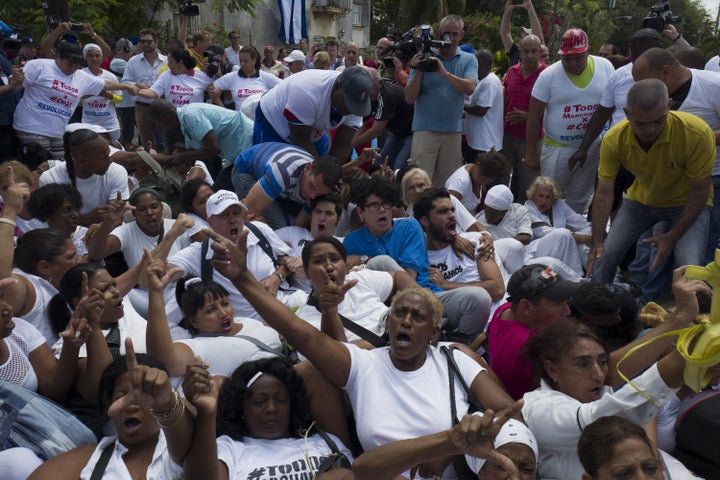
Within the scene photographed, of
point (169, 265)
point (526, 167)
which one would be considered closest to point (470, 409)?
point (169, 265)

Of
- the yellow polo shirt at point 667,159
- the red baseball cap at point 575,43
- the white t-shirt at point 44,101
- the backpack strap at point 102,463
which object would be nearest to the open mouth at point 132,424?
the backpack strap at point 102,463

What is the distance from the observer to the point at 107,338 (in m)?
3.56

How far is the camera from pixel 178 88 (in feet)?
27.9

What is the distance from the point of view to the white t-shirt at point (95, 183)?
18.0 ft

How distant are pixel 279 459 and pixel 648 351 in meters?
1.63

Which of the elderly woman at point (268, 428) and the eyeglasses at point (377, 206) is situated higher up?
the eyeglasses at point (377, 206)

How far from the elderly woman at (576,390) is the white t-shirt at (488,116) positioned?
428 centimetres

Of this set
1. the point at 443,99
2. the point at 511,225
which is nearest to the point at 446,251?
the point at 511,225

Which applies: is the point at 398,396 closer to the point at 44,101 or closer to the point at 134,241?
the point at 134,241

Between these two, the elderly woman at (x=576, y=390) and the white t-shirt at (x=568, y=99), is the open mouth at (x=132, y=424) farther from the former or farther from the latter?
the white t-shirt at (x=568, y=99)

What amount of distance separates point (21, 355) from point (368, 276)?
78.2 inches

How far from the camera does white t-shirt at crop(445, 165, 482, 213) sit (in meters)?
6.26

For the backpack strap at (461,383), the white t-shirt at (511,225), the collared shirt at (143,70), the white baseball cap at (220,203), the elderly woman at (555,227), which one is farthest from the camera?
the collared shirt at (143,70)

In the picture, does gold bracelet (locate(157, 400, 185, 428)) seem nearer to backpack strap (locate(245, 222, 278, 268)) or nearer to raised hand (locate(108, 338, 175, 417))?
raised hand (locate(108, 338, 175, 417))
